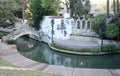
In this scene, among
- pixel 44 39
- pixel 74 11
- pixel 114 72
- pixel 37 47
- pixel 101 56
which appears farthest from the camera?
pixel 74 11

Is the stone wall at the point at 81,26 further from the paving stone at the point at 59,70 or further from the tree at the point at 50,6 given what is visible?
the paving stone at the point at 59,70

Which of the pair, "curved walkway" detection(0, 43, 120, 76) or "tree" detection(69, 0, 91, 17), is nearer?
"curved walkway" detection(0, 43, 120, 76)

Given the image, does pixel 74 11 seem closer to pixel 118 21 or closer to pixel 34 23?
pixel 34 23

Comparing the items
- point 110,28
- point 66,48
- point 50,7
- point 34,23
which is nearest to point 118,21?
point 110,28

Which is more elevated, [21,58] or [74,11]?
[74,11]

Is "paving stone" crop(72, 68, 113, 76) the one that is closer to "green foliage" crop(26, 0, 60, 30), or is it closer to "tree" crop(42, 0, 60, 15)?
"tree" crop(42, 0, 60, 15)

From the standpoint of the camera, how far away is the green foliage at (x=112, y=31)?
1252 inches

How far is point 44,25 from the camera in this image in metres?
40.1

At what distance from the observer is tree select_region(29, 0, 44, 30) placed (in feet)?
132

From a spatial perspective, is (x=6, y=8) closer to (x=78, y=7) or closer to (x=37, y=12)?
(x=37, y=12)

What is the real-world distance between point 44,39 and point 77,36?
5.56 m

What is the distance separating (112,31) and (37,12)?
13765mm

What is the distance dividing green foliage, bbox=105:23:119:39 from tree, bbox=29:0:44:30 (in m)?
12.4

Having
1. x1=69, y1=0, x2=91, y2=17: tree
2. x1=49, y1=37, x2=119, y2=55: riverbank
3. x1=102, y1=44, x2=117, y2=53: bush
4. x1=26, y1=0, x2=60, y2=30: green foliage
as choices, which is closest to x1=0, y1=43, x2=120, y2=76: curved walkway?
x1=49, y1=37, x2=119, y2=55: riverbank
